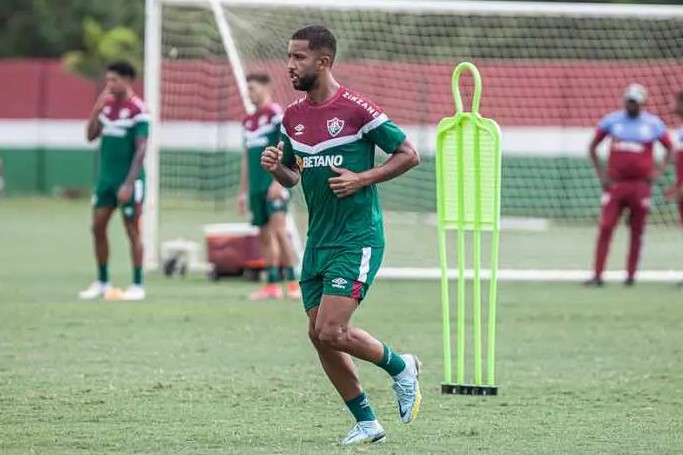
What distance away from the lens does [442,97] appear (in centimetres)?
2736

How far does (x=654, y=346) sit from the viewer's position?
1203 cm

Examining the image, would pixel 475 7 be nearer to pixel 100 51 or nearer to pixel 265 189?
pixel 265 189

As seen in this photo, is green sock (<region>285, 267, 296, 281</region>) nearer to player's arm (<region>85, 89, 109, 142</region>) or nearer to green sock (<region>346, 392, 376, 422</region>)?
player's arm (<region>85, 89, 109, 142</region>)

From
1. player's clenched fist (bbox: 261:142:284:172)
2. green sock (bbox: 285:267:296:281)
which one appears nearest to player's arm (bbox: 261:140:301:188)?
player's clenched fist (bbox: 261:142:284:172)

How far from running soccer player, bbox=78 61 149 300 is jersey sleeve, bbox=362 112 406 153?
705cm

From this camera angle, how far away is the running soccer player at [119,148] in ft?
48.2

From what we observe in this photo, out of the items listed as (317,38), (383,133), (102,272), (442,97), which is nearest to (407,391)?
(383,133)

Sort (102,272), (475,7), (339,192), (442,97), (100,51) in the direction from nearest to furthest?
(339,192)
(102,272)
(475,7)
(442,97)
(100,51)

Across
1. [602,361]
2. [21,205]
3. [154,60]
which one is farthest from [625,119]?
[21,205]

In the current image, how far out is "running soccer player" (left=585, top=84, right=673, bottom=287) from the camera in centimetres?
1741

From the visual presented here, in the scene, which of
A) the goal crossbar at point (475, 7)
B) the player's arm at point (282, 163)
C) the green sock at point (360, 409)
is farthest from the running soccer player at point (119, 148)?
the green sock at point (360, 409)

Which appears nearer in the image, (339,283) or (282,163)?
(339,283)

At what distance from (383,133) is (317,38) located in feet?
1.83

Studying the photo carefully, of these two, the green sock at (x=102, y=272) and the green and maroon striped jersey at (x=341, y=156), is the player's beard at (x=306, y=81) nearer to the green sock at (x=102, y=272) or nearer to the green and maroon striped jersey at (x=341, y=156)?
the green and maroon striped jersey at (x=341, y=156)
